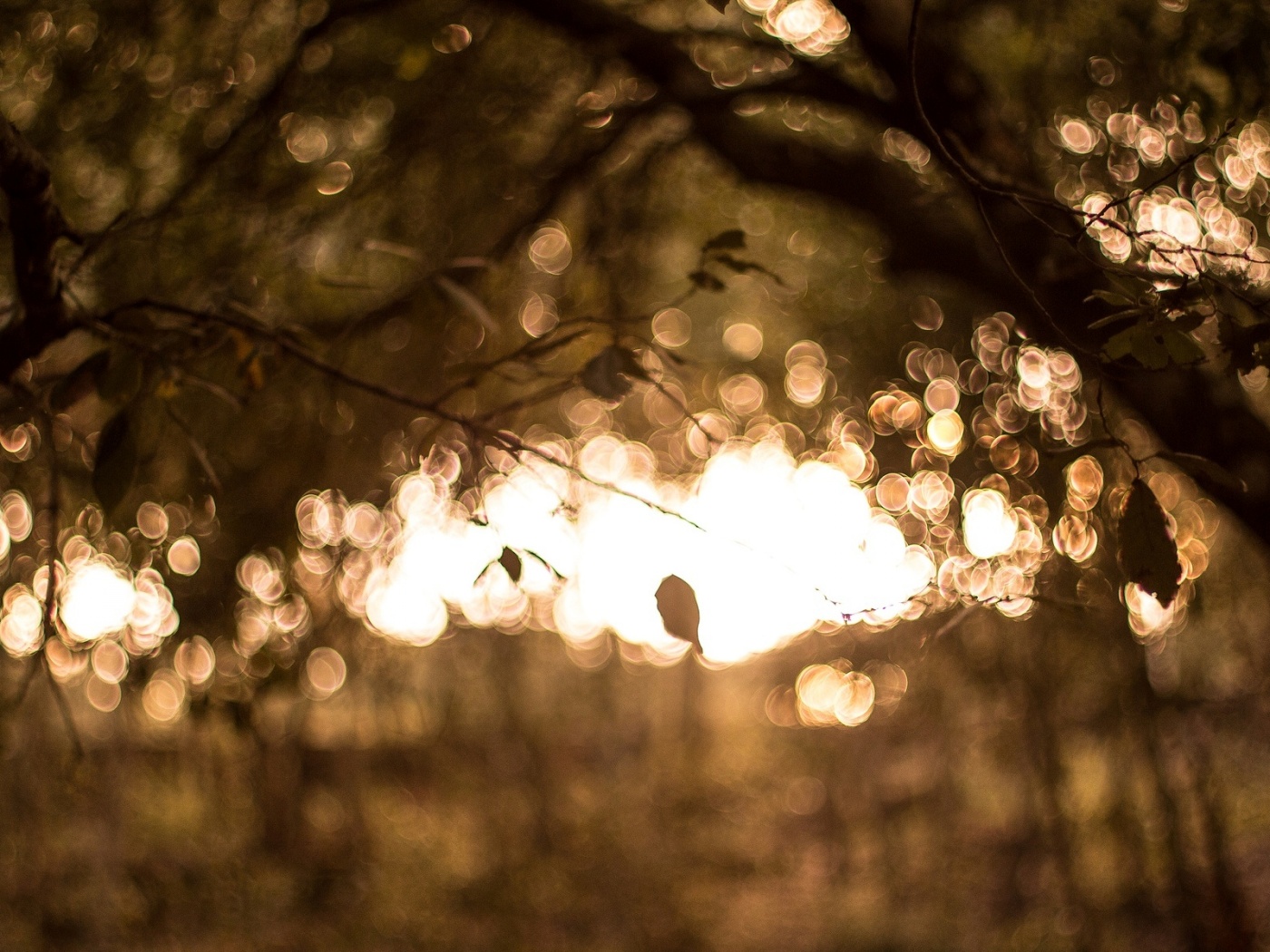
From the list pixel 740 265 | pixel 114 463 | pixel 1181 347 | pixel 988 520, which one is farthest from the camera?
pixel 988 520

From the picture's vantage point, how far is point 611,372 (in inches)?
44.2

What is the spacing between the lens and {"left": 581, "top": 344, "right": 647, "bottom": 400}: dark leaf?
3.61 ft

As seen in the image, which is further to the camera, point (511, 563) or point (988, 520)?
point (988, 520)

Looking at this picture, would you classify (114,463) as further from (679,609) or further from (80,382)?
(679,609)

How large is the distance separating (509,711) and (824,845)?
3.67m

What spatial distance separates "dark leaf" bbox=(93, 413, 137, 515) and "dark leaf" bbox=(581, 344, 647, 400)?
1.77 feet

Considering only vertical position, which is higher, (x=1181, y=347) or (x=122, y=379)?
(x=122, y=379)

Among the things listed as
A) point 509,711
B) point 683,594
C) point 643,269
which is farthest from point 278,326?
point 509,711

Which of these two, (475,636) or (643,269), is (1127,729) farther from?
(475,636)

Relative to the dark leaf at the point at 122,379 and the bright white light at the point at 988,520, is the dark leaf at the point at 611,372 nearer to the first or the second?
the dark leaf at the point at 122,379

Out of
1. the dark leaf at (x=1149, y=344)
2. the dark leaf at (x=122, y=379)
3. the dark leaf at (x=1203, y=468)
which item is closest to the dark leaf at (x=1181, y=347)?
the dark leaf at (x=1149, y=344)

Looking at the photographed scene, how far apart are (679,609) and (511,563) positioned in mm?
223

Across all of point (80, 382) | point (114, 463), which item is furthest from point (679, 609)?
point (80, 382)

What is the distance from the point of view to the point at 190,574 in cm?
263
